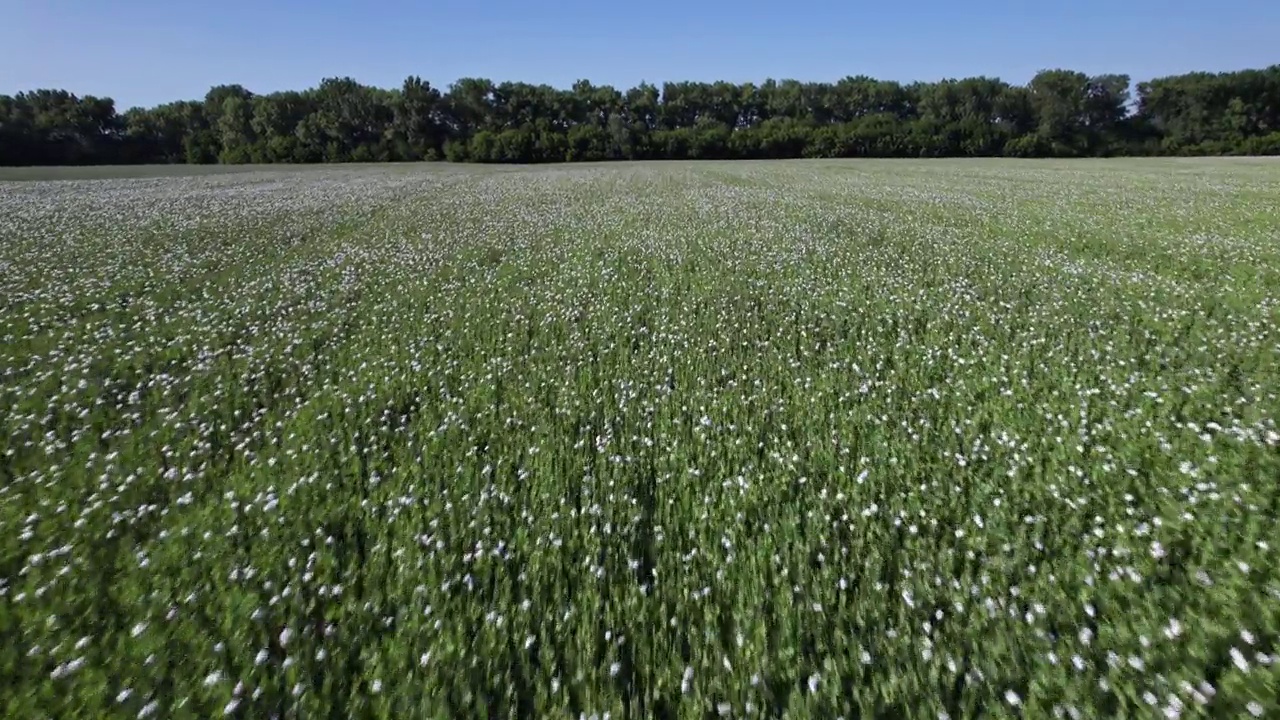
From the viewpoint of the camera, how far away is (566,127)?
90875 millimetres

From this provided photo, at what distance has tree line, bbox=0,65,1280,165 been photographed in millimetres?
78875

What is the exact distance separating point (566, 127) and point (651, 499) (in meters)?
94.4

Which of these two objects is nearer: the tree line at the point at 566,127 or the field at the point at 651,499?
the field at the point at 651,499

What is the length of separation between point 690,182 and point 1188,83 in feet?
319

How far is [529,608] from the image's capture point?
3811mm

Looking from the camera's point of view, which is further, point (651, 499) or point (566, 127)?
point (566, 127)

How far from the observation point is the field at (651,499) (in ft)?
10.9

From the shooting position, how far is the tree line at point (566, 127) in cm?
7888

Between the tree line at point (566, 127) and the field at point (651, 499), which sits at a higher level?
the tree line at point (566, 127)

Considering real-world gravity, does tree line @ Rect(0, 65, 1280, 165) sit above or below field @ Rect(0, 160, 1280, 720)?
above

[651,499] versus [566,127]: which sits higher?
[566,127]

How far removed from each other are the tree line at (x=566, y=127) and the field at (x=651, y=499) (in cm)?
7761

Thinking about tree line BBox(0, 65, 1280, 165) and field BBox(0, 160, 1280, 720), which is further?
tree line BBox(0, 65, 1280, 165)

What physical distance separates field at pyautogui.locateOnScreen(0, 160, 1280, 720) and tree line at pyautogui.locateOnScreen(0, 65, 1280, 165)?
255ft
